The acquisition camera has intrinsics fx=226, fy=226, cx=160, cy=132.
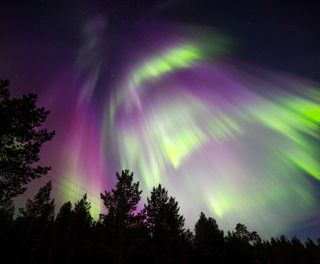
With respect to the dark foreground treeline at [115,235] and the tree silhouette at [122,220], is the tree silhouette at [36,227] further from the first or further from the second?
the tree silhouette at [122,220]

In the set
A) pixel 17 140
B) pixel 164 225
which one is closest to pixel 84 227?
pixel 164 225

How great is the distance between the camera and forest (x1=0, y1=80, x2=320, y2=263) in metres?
16.6

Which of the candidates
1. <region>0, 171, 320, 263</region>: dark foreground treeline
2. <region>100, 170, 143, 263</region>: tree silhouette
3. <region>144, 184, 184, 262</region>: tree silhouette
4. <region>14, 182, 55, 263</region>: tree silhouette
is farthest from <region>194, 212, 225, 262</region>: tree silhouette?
<region>14, 182, 55, 263</region>: tree silhouette

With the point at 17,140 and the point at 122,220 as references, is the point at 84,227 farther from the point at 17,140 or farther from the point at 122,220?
the point at 17,140

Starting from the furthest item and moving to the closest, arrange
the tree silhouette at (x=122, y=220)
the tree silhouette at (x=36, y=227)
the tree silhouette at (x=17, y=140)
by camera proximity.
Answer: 1. the tree silhouette at (x=36, y=227)
2. the tree silhouette at (x=122, y=220)
3. the tree silhouette at (x=17, y=140)

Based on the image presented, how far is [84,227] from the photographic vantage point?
45.2m

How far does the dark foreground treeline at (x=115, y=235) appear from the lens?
27031 millimetres

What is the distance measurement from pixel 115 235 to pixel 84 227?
876 inches

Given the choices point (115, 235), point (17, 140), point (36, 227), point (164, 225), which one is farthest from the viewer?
point (36, 227)

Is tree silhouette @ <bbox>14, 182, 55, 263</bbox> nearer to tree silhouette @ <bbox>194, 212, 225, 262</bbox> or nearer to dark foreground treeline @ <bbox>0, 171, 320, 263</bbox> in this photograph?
dark foreground treeline @ <bbox>0, 171, 320, 263</bbox>

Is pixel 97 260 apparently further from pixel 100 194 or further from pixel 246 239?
pixel 246 239

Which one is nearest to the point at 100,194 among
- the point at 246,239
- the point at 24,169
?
the point at 24,169

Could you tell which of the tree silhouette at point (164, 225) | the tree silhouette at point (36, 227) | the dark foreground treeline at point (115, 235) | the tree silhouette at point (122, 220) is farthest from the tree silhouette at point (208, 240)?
the tree silhouette at point (36, 227)

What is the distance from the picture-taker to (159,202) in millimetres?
36031
